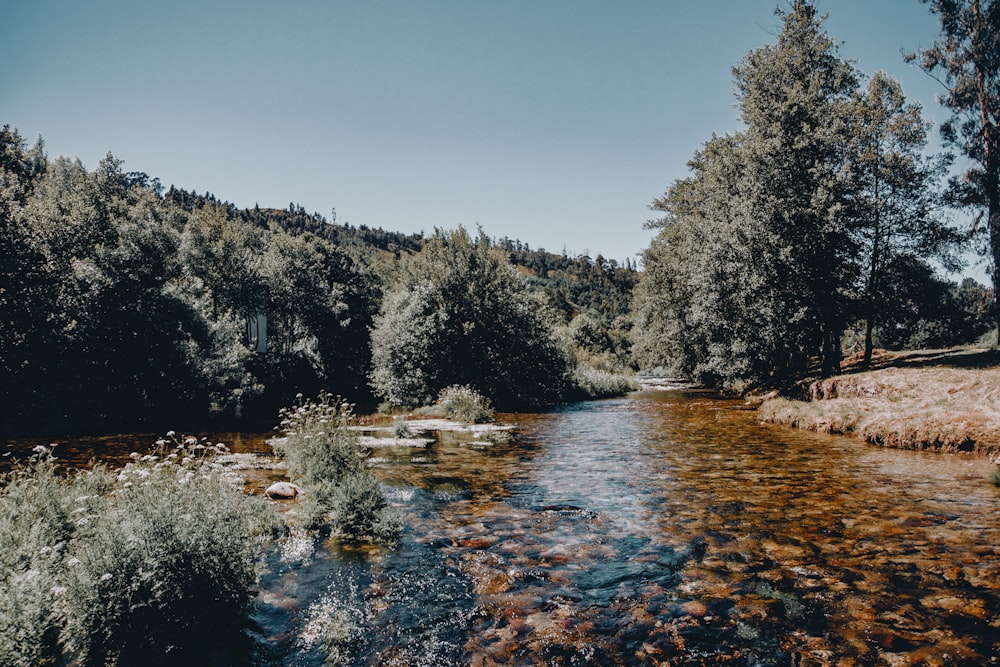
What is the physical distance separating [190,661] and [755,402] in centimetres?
2835

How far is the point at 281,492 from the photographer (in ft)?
32.8

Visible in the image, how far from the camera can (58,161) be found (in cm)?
2975

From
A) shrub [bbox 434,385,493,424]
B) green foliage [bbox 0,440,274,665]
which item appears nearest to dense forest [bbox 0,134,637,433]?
shrub [bbox 434,385,493,424]

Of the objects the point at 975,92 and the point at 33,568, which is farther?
the point at 975,92

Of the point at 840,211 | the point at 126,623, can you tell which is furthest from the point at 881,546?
the point at 840,211

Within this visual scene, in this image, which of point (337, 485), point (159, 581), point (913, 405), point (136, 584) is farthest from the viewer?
point (913, 405)

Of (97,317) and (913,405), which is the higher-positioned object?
(97,317)

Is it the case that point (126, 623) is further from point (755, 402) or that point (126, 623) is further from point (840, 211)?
point (755, 402)

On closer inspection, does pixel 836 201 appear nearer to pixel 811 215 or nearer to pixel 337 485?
pixel 811 215

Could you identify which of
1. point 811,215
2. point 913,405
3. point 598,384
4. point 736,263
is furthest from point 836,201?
point 598,384

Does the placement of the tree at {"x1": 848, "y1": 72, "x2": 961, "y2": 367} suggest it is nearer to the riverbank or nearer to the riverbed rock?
the riverbank

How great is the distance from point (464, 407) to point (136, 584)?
65.0 feet

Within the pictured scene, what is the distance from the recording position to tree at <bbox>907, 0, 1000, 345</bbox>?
23.4 meters

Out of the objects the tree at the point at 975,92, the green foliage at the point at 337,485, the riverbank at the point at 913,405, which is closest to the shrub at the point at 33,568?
Result: the green foliage at the point at 337,485
